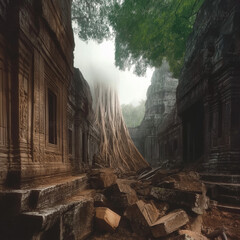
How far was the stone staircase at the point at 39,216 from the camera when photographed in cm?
173

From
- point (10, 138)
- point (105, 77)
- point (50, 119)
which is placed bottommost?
point (10, 138)

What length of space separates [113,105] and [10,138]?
17.5m

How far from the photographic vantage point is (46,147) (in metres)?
2.99

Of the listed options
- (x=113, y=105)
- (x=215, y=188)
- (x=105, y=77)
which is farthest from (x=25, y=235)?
(x=105, y=77)

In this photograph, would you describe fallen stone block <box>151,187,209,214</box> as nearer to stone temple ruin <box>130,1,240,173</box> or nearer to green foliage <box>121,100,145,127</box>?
stone temple ruin <box>130,1,240,173</box>

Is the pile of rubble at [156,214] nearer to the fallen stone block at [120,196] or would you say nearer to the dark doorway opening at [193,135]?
the fallen stone block at [120,196]

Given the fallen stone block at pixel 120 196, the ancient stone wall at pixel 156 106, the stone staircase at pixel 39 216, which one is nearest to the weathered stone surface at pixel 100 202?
the fallen stone block at pixel 120 196

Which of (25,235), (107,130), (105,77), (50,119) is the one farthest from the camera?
(105,77)

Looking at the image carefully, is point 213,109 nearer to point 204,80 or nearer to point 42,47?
point 204,80

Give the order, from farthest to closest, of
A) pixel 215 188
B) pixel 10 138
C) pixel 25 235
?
1. pixel 215 188
2. pixel 10 138
3. pixel 25 235

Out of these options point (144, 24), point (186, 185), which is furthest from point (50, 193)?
point (144, 24)

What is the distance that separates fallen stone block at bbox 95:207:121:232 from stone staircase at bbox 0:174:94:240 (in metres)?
0.25

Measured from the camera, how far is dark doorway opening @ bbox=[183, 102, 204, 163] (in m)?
8.54

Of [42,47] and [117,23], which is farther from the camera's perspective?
[117,23]
